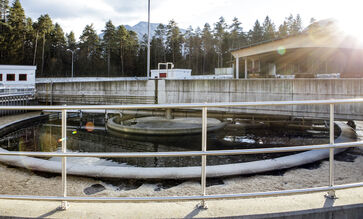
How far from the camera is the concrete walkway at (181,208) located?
104 inches

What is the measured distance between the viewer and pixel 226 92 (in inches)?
550

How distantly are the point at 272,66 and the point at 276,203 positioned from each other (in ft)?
158

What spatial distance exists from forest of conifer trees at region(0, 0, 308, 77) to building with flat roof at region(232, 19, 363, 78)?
28.3 m

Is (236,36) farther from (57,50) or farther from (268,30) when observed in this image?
(57,50)

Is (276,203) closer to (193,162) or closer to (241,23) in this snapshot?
(193,162)

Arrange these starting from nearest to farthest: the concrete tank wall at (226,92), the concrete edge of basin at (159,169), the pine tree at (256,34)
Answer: the concrete edge of basin at (159,169)
the concrete tank wall at (226,92)
the pine tree at (256,34)

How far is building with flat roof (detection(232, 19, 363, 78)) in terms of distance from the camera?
24.2 metres

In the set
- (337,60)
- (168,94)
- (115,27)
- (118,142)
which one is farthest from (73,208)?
(115,27)

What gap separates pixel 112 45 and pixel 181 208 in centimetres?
8729

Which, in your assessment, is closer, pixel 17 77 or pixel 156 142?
pixel 156 142

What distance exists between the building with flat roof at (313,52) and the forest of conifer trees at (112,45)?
28.3 metres

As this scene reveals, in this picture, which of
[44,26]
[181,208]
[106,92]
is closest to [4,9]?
[44,26]

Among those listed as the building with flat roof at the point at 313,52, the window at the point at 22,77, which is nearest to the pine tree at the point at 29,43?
the window at the point at 22,77

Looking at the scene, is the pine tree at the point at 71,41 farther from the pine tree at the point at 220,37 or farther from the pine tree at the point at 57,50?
the pine tree at the point at 220,37
